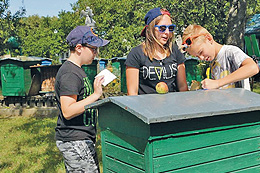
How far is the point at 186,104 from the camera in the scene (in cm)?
208

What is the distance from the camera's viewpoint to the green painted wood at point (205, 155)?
194 cm

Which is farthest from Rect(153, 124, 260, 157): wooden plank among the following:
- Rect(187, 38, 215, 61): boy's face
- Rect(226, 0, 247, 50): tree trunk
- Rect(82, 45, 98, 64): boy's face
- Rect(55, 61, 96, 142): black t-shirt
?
Rect(226, 0, 247, 50): tree trunk

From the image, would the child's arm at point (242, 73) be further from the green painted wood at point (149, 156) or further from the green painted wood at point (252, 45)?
the green painted wood at point (252, 45)

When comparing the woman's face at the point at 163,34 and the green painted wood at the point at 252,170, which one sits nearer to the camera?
the green painted wood at the point at 252,170

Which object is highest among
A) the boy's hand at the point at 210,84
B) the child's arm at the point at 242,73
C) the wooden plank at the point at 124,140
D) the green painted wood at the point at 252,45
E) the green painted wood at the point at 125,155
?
the green painted wood at the point at 252,45

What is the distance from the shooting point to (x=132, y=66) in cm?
300

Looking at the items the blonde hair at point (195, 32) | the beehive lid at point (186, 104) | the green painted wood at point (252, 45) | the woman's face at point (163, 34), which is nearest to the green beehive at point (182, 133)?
the beehive lid at point (186, 104)

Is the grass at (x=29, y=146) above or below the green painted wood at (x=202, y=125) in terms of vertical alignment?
below

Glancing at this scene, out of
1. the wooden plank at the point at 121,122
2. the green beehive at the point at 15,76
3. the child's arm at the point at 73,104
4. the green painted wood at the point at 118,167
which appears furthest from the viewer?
the green beehive at the point at 15,76

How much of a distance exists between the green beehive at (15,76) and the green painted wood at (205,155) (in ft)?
31.8

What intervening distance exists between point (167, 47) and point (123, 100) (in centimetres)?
121

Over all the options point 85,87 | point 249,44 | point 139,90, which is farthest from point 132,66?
point 249,44

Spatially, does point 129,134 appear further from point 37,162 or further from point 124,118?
point 37,162

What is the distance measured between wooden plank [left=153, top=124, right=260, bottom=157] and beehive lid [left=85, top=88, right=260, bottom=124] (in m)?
0.18
